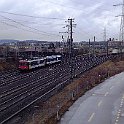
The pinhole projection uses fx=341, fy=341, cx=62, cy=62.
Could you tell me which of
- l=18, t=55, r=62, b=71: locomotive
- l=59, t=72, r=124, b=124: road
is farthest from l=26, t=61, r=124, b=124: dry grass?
l=18, t=55, r=62, b=71: locomotive

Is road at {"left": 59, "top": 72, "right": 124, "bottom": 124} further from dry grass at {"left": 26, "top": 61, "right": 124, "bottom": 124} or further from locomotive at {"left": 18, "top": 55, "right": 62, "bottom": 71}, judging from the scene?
locomotive at {"left": 18, "top": 55, "right": 62, "bottom": 71}

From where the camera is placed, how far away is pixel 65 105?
99.8 feet

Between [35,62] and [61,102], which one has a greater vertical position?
[35,62]

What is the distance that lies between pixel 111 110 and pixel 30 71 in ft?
119

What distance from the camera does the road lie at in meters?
24.4

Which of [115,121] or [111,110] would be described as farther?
[111,110]

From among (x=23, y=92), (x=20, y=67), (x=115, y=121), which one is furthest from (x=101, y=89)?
(x=20, y=67)

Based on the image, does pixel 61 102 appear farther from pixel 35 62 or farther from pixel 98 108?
pixel 35 62

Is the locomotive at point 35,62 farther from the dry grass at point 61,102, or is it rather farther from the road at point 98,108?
the road at point 98,108

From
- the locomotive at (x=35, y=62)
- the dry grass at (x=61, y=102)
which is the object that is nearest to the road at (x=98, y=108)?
the dry grass at (x=61, y=102)

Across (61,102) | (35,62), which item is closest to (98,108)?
(61,102)

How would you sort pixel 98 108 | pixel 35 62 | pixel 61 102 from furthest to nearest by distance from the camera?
pixel 35 62 → pixel 61 102 → pixel 98 108

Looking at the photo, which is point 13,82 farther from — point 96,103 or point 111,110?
point 111,110

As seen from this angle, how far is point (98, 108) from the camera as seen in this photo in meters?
29.1
